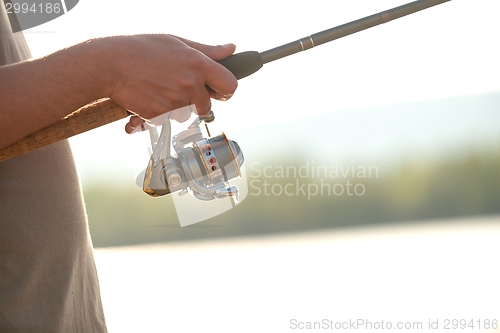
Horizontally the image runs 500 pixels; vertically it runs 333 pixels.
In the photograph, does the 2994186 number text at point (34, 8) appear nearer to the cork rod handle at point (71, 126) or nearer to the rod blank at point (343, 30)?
the cork rod handle at point (71, 126)

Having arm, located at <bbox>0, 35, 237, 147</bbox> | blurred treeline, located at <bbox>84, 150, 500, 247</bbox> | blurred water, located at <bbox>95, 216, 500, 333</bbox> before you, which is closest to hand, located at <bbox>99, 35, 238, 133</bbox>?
arm, located at <bbox>0, 35, 237, 147</bbox>

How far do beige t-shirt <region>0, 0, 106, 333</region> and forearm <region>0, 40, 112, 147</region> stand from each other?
140mm

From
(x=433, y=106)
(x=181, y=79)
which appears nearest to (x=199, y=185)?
(x=181, y=79)

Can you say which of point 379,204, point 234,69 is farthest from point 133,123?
point 379,204

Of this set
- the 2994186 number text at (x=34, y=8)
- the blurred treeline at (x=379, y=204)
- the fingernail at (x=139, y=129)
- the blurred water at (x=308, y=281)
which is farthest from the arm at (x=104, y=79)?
the blurred treeline at (x=379, y=204)

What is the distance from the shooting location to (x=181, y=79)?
861 mm

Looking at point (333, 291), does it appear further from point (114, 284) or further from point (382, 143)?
point (382, 143)

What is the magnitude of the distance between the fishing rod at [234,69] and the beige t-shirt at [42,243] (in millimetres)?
65

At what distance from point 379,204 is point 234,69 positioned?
21.9ft

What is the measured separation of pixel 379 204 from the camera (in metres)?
7.55

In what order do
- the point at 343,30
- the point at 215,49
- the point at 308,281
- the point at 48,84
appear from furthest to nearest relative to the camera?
the point at 308,281, the point at 343,30, the point at 215,49, the point at 48,84

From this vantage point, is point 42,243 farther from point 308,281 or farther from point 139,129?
point 308,281

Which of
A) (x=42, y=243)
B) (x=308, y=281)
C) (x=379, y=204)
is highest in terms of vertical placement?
(x=42, y=243)

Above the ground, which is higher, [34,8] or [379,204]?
[34,8]
